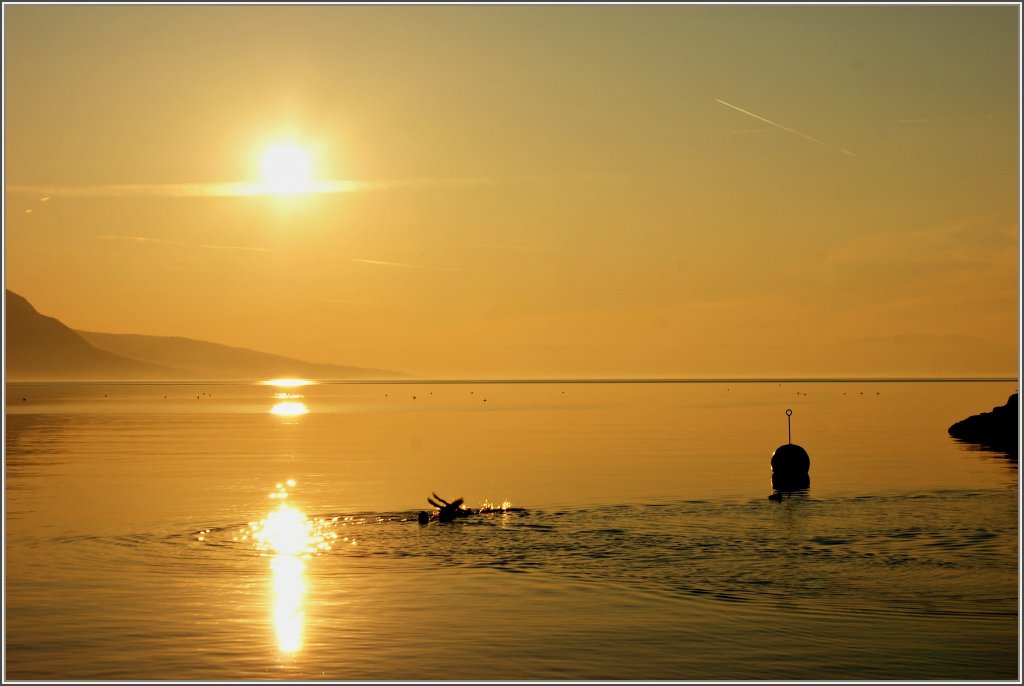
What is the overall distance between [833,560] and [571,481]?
2472 cm

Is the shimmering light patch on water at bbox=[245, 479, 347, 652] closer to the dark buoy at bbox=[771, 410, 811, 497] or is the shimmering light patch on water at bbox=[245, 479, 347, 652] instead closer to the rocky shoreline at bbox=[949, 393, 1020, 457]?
the dark buoy at bbox=[771, 410, 811, 497]

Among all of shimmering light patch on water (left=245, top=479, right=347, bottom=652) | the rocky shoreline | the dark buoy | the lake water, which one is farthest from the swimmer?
the rocky shoreline

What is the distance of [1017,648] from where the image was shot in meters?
22.6

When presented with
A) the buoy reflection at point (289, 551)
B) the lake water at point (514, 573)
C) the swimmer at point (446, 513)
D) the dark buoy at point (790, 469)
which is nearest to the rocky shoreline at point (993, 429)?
the lake water at point (514, 573)

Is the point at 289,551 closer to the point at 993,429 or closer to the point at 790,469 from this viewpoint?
the point at 790,469

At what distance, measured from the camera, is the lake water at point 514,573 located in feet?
71.5

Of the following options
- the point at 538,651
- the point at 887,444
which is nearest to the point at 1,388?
the point at 538,651

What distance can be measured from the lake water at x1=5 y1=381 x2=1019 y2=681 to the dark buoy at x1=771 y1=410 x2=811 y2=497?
0.83 meters

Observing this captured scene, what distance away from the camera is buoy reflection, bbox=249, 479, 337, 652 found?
80.4ft

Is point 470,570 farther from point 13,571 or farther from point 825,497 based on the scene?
point 825,497

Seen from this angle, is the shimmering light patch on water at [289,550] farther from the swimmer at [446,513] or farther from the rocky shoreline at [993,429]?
the rocky shoreline at [993,429]

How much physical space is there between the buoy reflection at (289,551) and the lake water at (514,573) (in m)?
0.13

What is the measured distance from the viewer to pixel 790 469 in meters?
54.0

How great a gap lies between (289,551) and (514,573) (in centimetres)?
792
